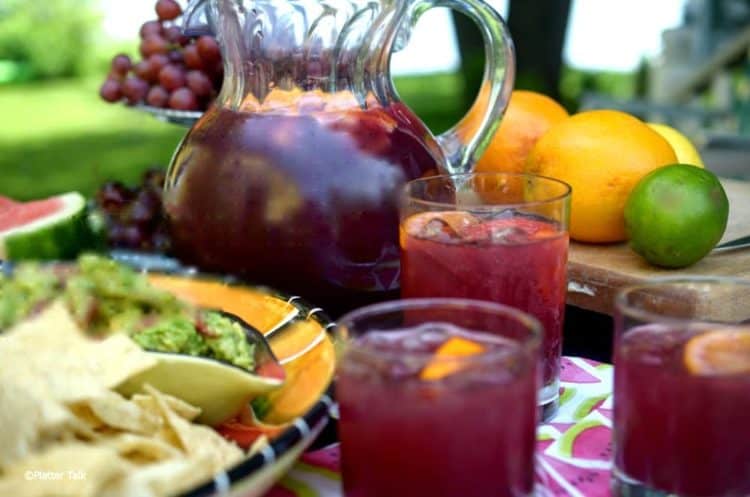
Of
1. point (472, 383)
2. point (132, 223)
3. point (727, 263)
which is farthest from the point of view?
point (132, 223)

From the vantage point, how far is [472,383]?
0.65 m

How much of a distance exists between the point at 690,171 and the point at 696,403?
492 millimetres

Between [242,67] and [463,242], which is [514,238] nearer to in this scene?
[463,242]

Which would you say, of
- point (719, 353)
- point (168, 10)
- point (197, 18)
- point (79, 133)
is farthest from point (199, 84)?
point (79, 133)

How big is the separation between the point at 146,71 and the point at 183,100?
109 mm

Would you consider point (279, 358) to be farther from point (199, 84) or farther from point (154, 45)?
point (154, 45)

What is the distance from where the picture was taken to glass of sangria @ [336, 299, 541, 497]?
0.65m

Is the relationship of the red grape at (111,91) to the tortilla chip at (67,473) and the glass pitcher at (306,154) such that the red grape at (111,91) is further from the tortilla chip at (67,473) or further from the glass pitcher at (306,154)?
the tortilla chip at (67,473)

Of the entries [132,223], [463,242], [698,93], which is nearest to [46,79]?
[698,93]

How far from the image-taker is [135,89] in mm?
1459

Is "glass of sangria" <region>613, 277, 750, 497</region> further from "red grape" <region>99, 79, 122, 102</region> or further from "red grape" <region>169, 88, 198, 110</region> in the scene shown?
"red grape" <region>99, 79, 122, 102</region>

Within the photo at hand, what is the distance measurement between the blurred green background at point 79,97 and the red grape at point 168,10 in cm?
170

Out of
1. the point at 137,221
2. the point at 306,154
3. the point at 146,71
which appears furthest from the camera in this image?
the point at 146,71

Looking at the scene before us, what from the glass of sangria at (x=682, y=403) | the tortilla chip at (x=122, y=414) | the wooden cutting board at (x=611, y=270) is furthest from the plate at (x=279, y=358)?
the wooden cutting board at (x=611, y=270)
